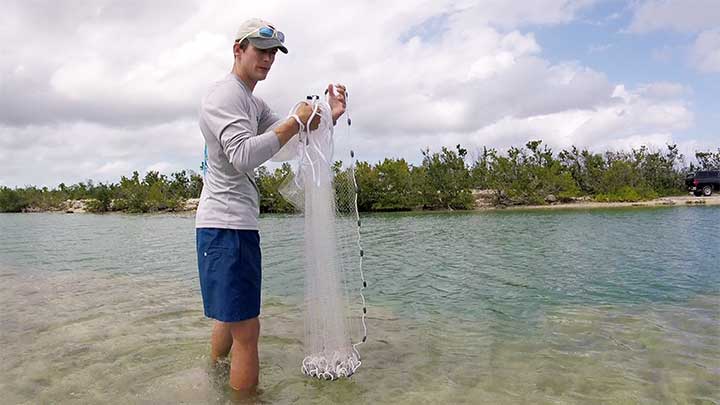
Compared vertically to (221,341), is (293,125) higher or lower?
higher

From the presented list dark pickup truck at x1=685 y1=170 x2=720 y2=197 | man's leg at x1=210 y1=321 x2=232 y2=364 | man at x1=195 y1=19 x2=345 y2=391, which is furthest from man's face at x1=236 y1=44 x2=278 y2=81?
dark pickup truck at x1=685 y1=170 x2=720 y2=197

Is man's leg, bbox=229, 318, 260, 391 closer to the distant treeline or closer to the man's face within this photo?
the man's face

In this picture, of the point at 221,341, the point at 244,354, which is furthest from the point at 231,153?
the point at 221,341

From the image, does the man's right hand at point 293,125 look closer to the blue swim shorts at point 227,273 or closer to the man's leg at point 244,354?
the blue swim shorts at point 227,273

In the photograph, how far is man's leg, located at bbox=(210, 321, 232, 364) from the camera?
3.88 m

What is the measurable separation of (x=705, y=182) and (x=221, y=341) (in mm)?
48693

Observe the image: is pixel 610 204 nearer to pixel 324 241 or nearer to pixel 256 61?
pixel 324 241

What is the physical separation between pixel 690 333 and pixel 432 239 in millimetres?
11482

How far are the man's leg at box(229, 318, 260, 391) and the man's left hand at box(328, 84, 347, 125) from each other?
60.4 inches

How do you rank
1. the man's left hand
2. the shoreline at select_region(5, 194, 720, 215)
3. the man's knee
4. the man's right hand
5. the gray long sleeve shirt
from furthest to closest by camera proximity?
→ the shoreline at select_region(5, 194, 720, 215), the man's left hand, the man's knee, the man's right hand, the gray long sleeve shirt

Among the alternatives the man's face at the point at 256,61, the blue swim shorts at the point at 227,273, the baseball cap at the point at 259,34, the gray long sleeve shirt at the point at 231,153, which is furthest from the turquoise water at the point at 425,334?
the baseball cap at the point at 259,34

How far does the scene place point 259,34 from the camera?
2885 millimetres

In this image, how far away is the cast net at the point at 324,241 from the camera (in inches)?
132

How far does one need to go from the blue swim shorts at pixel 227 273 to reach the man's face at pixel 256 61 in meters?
1.03
